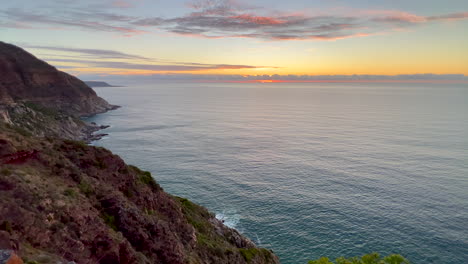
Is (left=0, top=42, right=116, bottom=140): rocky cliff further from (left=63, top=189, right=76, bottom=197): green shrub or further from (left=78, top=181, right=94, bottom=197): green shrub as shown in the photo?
(left=63, top=189, right=76, bottom=197): green shrub

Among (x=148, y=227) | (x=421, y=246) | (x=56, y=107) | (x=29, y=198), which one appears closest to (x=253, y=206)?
(x=421, y=246)

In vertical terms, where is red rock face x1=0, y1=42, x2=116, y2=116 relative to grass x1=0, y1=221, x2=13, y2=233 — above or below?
above

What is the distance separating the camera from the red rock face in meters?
153

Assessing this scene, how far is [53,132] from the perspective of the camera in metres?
130

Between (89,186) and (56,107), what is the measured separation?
172029 mm

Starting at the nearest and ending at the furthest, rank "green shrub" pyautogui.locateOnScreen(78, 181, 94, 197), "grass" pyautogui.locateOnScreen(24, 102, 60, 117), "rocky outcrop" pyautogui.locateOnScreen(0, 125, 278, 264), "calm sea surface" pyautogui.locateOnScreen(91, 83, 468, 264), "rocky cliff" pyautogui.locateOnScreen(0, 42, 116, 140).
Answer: "rocky outcrop" pyautogui.locateOnScreen(0, 125, 278, 264), "green shrub" pyautogui.locateOnScreen(78, 181, 94, 197), "calm sea surface" pyautogui.locateOnScreen(91, 83, 468, 264), "rocky cliff" pyautogui.locateOnScreen(0, 42, 116, 140), "grass" pyautogui.locateOnScreen(24, 102, 60, 117)

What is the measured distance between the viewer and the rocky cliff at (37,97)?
127688 millimetres

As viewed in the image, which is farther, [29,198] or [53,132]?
[53,132]

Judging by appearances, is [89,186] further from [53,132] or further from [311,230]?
[53,132]

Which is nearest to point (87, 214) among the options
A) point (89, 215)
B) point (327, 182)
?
point (89, 215)

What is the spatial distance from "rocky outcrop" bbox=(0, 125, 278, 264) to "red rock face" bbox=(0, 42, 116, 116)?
140 meters

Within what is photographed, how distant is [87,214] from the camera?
2538 cm

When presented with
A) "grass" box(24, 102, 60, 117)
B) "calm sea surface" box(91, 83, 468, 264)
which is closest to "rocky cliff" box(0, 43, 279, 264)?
"calm sea surface" box(91, 83, 468, 264)

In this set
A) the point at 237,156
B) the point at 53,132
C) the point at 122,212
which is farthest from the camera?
the point at 53,132
